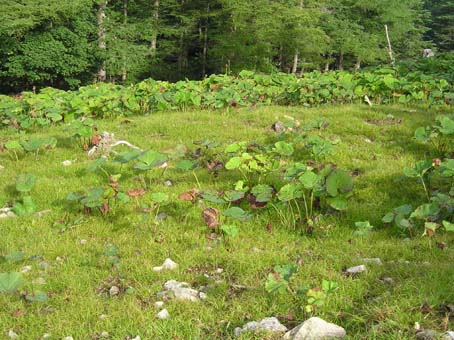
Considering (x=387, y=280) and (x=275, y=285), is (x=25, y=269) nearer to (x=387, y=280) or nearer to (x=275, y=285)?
(x=275, y=285)

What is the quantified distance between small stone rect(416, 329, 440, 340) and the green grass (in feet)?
0.26

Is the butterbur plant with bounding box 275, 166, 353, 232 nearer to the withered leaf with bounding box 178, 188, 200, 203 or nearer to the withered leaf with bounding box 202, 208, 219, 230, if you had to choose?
the withered leaf with bounding box 202, 208, 219, 230

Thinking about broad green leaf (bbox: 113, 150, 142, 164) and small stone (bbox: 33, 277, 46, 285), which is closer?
small stone (bbox: 33, 277, 46, 285)

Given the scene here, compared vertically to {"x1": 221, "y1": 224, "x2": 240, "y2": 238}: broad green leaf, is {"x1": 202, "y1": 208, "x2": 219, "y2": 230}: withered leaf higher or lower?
higher

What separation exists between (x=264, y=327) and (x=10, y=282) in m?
1.97

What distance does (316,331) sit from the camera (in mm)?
3090

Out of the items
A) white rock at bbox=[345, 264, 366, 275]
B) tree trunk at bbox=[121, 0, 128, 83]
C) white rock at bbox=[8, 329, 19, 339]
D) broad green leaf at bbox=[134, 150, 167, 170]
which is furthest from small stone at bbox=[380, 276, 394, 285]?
tree trunk at bbox=[121, 0, 128, 83]

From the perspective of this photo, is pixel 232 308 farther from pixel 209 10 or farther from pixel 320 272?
pixel 209 10

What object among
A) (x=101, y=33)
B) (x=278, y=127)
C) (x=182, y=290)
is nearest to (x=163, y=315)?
(x=182, y=290)

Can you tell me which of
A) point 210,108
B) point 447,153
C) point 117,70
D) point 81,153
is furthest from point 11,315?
point 117,70

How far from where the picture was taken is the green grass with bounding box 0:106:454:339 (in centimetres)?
349

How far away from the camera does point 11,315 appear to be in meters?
3.79

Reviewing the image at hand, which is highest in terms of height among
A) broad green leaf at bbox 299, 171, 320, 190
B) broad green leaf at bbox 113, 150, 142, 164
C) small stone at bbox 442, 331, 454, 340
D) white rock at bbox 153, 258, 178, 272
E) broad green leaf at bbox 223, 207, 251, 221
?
broad green leaf at bbox 299, 171, 320, 190

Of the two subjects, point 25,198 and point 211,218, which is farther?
point 25,198
